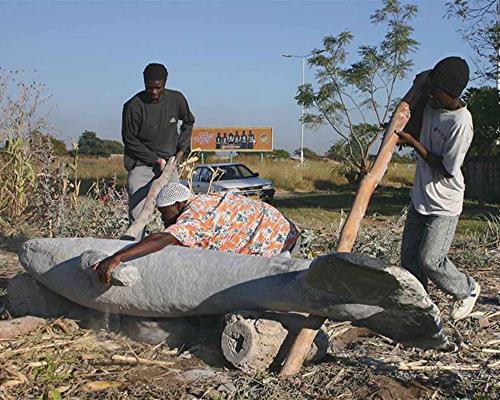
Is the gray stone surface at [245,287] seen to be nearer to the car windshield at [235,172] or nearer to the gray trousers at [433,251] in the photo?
the gray trousers at [433,251]

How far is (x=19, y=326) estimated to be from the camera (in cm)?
448

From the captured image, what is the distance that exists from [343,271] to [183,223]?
4.72 feet

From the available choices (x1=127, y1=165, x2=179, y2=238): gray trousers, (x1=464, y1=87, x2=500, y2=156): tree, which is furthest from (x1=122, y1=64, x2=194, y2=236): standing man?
(x1=464, y1=87, x2=500, y2=156): tree

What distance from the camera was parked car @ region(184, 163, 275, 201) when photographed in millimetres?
18656

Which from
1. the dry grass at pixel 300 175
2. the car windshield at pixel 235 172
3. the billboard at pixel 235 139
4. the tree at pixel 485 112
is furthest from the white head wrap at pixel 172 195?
the billboard at pixel 235 139

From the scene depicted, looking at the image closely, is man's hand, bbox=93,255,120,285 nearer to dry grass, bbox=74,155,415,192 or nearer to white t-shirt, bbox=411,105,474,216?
white t-shirt, bbox=411,105,474,216

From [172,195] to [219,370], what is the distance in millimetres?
1194

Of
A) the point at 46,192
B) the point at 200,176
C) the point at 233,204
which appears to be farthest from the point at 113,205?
the point at 200,176

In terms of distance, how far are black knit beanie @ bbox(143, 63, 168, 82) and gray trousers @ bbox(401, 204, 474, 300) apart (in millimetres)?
2590

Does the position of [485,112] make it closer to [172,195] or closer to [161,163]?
[161,163]

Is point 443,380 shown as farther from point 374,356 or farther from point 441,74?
point 441,74

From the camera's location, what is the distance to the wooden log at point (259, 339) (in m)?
3.80

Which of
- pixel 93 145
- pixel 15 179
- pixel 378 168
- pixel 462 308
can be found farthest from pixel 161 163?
pixel 93 145

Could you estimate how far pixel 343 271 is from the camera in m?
3.32
